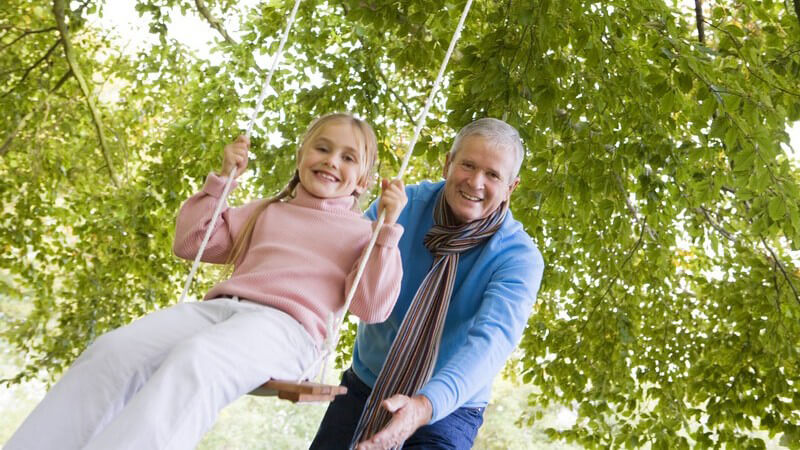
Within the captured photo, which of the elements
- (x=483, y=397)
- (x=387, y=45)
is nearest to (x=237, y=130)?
(x=387, y=45)

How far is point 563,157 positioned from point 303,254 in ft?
6.39

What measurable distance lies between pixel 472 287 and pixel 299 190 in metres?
0.48

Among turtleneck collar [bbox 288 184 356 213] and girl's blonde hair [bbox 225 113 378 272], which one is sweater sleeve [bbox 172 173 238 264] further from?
turtleneck collar [bbox 288 184 356 213]

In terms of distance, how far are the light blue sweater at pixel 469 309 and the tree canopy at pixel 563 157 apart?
3.41ft

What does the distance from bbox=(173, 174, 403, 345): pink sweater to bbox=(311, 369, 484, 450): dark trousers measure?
282mm

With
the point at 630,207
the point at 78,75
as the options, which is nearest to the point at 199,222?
the point at 630,207

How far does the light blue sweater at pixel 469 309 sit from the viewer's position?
5.78ft

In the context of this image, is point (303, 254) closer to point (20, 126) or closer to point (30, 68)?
point (20, 126)

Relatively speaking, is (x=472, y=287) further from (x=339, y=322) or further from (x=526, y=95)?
(x=526, y=95)

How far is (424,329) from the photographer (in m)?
2.04

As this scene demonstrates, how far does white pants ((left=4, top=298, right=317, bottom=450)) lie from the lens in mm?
1438

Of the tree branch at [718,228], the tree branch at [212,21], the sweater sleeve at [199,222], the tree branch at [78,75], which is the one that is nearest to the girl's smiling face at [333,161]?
the sweater sleeve at [199,222]

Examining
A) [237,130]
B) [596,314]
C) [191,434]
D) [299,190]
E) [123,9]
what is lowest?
[191,434]

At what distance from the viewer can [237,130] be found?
17.3 ft
